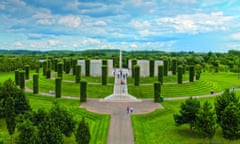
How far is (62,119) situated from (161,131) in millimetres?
14907

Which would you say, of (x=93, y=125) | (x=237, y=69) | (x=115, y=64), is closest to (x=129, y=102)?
(x=93, y=125)

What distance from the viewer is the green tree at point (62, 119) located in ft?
99.1

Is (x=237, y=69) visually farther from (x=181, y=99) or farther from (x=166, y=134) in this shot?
(x=166, y=134)

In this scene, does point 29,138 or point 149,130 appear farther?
point 149,130

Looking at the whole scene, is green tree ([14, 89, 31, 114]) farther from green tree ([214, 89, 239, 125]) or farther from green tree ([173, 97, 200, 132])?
green tree ([214, 89, 239, 125])

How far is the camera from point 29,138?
2547cm

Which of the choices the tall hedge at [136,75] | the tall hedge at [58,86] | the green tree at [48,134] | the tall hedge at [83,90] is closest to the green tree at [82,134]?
the green tree at [48,134]

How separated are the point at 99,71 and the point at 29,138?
4805 centimetres

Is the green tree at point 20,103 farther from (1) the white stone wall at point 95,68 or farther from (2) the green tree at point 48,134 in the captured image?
(1) the white stone wall at point 95,68

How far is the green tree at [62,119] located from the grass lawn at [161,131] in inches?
335

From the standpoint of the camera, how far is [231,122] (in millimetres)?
31875

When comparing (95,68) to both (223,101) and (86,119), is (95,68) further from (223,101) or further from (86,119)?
(223,101)

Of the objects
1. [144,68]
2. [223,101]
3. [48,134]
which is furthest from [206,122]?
[144,68]

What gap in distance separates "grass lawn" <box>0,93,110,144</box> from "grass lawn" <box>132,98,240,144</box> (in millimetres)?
4443
